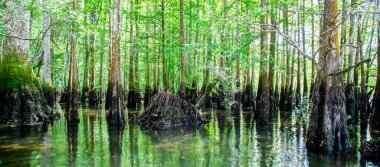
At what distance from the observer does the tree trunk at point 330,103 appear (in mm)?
7816

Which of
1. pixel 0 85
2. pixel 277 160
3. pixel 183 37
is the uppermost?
pixel 183 37

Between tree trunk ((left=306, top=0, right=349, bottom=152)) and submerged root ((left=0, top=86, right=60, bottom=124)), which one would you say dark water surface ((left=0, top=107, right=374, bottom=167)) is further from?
submerged root ((left=0, top=86, right=60, bottom=124))

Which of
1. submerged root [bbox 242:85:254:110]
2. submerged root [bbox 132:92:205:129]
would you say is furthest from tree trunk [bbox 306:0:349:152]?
submerged root [bbox 242:85:254:110]

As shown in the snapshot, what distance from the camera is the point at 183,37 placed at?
15992mm

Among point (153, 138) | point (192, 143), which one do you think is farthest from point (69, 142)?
point (192, 143)

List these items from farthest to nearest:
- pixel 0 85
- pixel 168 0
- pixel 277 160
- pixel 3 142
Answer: pixel 168 0, pixel 0 85, pixel 3 142, pixel 277 160

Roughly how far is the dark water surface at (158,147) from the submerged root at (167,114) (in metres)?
0.79

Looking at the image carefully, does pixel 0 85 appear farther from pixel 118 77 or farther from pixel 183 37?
pixel 183 37

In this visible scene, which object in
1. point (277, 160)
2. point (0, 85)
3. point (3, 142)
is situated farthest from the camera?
point (0, 85)

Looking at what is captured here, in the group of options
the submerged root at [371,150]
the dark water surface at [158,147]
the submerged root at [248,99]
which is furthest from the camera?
the submerged root at [248,99]

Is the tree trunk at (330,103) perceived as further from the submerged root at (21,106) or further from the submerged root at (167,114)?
the submerged root at (21,106)

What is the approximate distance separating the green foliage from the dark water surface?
5.24ft

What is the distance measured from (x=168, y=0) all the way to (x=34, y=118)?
10.8 metres

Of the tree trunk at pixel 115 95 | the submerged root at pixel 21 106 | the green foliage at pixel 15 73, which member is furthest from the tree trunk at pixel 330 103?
the green foliage at pixel 15 73
